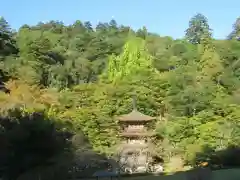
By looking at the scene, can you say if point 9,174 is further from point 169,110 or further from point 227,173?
point 169,110

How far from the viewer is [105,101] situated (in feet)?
95.7

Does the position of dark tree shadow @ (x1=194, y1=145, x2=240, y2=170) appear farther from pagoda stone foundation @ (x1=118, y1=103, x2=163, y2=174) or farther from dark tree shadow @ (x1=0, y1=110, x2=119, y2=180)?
dark tree shadow @ (x1=0, y1=110, x2=119, y2=180)

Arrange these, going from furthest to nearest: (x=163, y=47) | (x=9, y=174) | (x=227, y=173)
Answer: (x=163, y=47) < (x=227, y=173) < (x=9, y=174)

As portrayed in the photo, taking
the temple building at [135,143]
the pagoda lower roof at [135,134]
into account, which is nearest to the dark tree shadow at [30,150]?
the temple building at [135,143]

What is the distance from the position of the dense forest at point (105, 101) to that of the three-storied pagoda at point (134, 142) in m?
1.00

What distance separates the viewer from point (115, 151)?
2531 cm

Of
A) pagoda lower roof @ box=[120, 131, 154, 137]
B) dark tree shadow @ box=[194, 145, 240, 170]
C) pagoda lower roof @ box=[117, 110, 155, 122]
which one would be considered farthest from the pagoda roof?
dark tree shadow @ box=[194, 145, 240, 170]

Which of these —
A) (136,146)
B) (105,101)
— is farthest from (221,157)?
(105,101)

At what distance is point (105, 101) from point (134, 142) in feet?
14.6

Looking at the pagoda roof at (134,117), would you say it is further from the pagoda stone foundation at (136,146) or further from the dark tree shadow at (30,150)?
the dark tree shadow at (30,150)

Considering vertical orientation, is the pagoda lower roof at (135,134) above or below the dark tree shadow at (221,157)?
above

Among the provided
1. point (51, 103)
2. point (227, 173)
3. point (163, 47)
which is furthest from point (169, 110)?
point (163, 47)

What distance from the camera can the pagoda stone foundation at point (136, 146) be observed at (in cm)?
2466

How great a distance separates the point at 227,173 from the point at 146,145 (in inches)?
267
